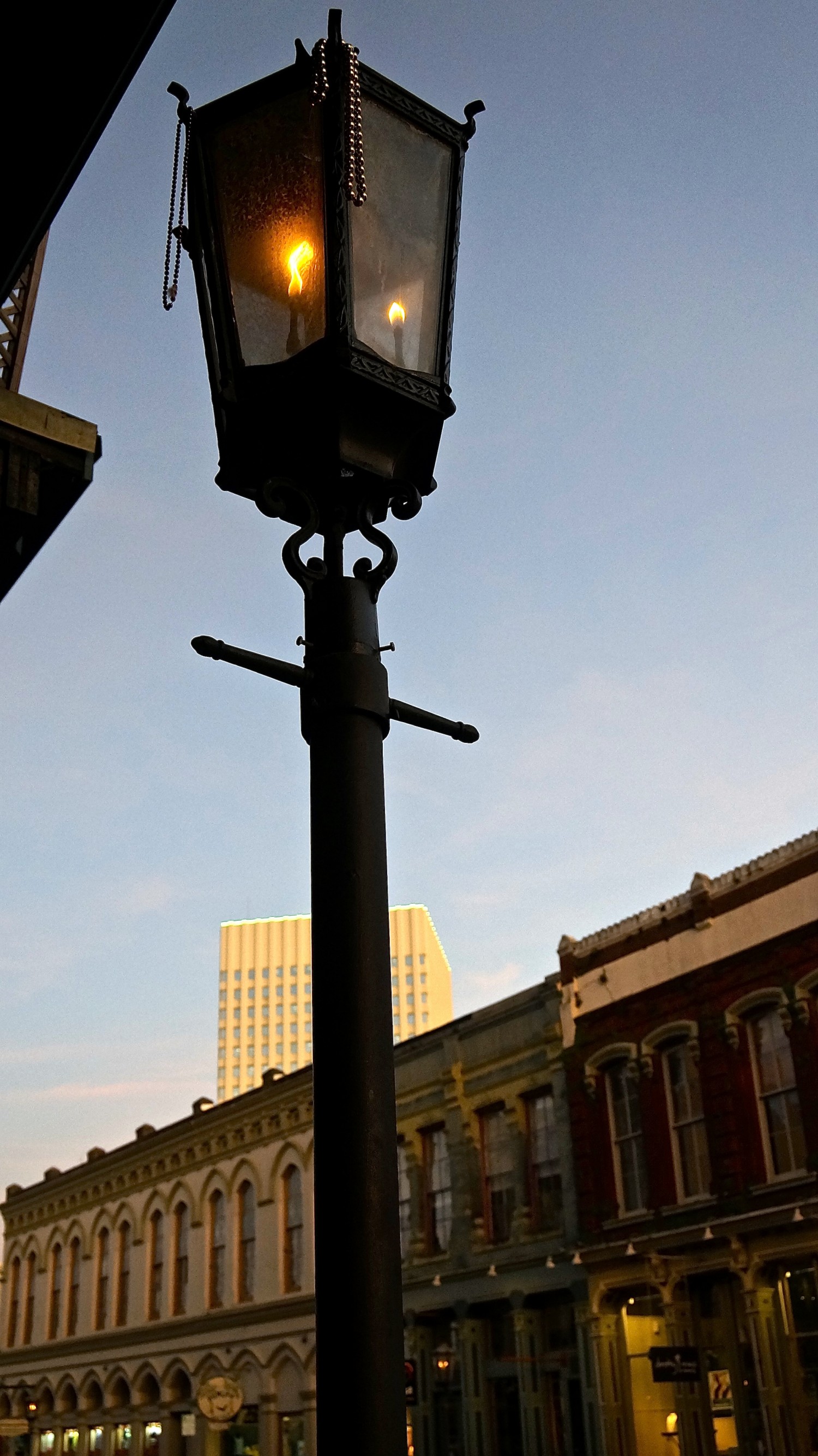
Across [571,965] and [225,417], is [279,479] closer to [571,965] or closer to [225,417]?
[225,417]

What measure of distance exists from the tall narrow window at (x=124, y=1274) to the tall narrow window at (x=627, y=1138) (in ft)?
67.3

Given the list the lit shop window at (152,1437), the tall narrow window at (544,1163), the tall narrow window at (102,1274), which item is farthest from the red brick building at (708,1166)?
the tall narrow window at (102,1274)

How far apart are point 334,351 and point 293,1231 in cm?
3119

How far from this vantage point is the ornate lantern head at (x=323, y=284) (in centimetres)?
327

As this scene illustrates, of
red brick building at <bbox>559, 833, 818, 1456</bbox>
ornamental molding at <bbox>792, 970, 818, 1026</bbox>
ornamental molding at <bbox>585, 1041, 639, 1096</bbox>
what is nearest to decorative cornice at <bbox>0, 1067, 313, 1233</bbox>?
ornamental molding at <bbox>585, 1041, 639, 1096</bbox>

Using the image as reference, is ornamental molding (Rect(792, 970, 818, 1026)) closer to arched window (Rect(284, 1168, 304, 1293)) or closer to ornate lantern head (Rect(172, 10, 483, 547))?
arched window (Rect(284, 1168, 304, 1293))

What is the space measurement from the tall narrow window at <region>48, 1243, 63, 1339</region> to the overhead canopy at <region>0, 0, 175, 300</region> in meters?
45.6

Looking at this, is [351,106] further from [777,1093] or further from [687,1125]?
[687,1125]

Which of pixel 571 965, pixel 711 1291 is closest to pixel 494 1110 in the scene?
pixel 571 965

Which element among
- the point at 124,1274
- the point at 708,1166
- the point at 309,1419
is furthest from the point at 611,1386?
the point at 124,1274

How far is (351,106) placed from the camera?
3.25 meters

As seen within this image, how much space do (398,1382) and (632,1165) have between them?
21.9 metres

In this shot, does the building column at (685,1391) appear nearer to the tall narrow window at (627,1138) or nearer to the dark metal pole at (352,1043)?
the tall narrow window at (627,1138)

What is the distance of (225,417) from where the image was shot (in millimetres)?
3438
